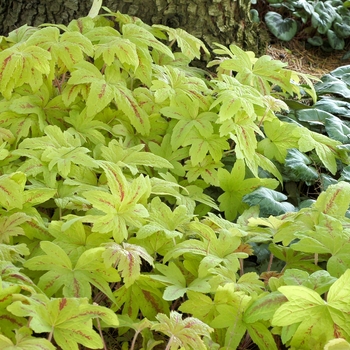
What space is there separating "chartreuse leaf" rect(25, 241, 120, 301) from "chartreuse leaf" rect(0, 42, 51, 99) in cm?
72

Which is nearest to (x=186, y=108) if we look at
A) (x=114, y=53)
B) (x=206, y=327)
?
(x=114, y=53)

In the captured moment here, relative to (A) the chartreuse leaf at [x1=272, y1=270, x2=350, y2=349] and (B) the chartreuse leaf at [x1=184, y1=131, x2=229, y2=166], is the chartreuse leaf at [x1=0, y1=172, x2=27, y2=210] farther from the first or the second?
(A) the chartreuse leaf at [x1=272, y1=270, x2=350, y2=349]

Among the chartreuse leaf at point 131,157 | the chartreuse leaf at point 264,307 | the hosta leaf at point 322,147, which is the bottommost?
the chartreuse leaf at point 264,307

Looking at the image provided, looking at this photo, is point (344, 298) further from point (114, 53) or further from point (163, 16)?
point (163, 16)

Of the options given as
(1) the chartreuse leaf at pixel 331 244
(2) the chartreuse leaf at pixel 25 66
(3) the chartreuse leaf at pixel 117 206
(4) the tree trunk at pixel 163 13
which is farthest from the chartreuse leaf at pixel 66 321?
(4) the tree trunk at pixel 163 13

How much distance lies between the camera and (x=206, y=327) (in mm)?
1256

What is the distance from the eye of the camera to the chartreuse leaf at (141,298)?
4.73 ft

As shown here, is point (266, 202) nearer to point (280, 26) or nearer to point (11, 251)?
point (11, 251)

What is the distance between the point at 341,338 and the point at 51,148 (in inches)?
41.7

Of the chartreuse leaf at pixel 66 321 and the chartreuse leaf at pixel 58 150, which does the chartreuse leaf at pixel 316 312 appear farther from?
the chartreuse leaf at pixel 58 150

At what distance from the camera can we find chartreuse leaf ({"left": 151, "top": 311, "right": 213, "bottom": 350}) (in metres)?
1.23

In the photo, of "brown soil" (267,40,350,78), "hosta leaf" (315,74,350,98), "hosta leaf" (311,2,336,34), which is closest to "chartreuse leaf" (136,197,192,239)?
"hosta leaf" (315,74,350,98)

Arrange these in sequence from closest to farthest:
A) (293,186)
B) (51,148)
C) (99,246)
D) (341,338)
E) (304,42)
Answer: (341,338) < (99,246) < (51,148) < (293,186) < (304,42)

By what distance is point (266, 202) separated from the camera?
1828mm
